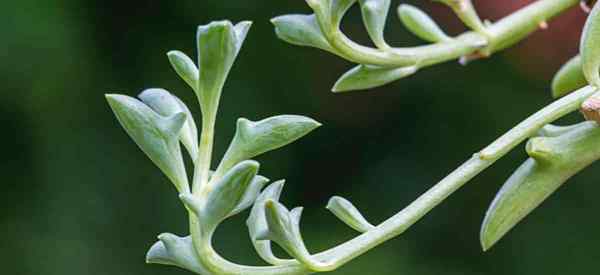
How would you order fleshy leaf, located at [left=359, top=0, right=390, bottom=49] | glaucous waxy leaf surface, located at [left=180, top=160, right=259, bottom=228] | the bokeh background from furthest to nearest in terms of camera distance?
the bokeh background
fleshy leaf, located at [left=359, top=0, right=390, bottom=49]
glaucous waxy leaf surface, located at [left=180, top=160, right=259, bottom=228]

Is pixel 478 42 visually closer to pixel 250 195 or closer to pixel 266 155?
pixel 250 195

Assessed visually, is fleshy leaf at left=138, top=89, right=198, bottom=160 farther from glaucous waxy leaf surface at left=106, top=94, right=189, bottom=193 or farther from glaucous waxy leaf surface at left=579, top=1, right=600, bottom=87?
glaucous waxy leaf surface at left=579, top=1, right=600, bottom=87

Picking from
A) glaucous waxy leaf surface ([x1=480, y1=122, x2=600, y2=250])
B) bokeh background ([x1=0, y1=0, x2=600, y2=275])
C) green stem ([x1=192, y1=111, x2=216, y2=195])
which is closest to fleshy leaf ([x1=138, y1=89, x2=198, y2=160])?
green stem ([x1=192, y1=111, x2=216, y2=195])

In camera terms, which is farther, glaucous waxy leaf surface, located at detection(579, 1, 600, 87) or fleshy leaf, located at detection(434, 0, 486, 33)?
fleshy leaf, located at detection(434, 0, 486, 33)

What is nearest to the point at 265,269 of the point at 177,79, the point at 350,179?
the point at 177,79

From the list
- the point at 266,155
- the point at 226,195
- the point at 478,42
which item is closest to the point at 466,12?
the point at 478,42

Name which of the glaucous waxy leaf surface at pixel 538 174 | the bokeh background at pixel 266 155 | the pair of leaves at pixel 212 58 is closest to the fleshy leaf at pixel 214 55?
the pair of leaves at pixel 212 58

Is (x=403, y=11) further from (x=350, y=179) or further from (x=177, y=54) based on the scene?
(x=350, y=179)
